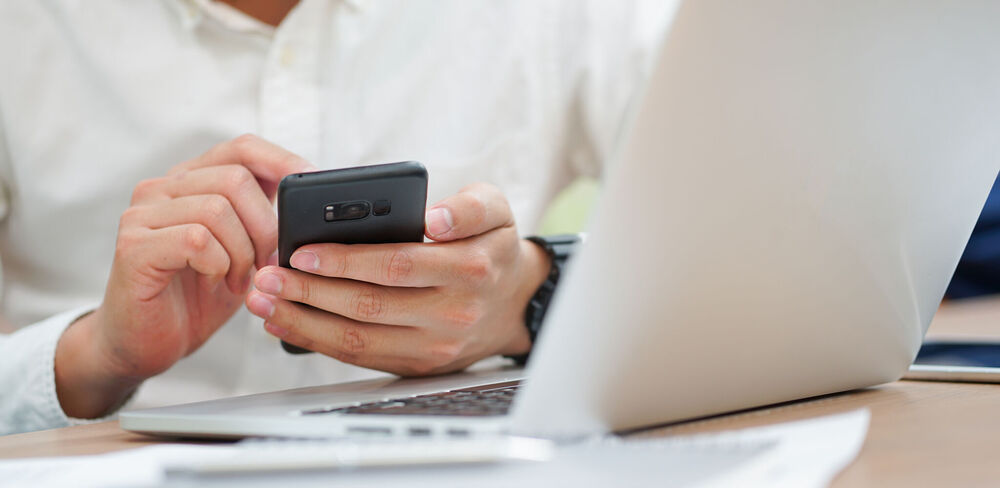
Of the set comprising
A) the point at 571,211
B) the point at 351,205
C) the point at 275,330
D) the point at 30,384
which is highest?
the point at 351,205

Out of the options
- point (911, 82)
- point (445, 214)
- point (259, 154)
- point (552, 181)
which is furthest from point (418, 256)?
point (552, 181)

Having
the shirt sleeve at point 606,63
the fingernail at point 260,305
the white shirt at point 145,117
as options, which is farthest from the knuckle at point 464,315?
the shirt sleeve at point 606,63

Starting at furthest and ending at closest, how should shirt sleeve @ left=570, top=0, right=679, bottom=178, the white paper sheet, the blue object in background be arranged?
the blue object in background → shirt sleeve @ left=570, top=0, right=679, bottom=178 → the white paper sheet

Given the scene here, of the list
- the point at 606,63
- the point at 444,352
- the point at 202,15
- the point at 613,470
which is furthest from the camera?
the point at 606,63

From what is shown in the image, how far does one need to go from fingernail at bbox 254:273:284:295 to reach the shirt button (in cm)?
41

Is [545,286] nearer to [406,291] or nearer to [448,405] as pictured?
[406,291]

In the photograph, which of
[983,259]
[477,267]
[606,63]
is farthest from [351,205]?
[983,259]

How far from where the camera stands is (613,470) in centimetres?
22

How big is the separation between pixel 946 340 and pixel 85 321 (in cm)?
63

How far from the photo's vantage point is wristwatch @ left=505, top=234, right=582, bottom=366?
2.04 feet

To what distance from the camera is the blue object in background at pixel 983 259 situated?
48.9 inches

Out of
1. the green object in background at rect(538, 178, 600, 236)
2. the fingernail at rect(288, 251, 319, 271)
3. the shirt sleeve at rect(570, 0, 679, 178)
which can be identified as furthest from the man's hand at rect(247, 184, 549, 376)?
the green object in background at rect(538, 178, 600, 236)

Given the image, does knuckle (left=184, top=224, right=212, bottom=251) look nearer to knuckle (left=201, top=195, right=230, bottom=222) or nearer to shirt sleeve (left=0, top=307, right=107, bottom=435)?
knuckle (left=201, top=195, right=230, bottom=222)

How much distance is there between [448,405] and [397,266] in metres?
0.13
